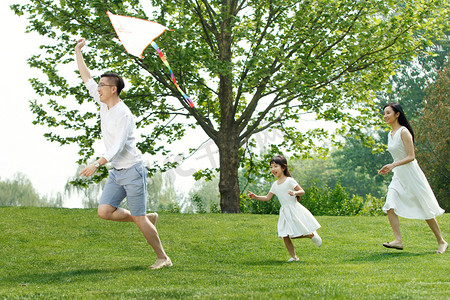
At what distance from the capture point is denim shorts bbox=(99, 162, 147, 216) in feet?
20.6

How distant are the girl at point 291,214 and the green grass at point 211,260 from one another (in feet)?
1.34

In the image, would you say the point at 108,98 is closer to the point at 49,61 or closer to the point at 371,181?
the point at 49,61

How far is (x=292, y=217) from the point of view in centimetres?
781

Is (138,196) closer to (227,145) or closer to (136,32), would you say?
(136,32)

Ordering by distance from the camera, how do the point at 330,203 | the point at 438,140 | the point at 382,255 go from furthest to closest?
the point at 438,140 → the point at 330,203 → the point at 382,255

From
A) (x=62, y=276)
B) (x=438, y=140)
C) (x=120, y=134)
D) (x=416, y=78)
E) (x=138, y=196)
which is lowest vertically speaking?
(x=62, y=276)

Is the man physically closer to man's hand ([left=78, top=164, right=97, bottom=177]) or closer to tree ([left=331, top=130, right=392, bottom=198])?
man's hand ([left=78, top=164, right=97, bottom=177])

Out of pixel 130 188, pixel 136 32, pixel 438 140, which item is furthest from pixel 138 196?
pixel 438 140

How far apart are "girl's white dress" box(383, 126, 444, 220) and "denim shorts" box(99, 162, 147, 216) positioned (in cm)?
418

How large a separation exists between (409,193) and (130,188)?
4654 millimetres

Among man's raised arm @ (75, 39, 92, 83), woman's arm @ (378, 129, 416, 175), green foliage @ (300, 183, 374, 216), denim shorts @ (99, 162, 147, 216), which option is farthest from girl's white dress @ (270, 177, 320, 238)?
green foliage @ (300, 183, 374, 216)

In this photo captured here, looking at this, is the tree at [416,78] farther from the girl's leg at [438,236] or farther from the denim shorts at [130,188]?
the denim shorts at [130,188]

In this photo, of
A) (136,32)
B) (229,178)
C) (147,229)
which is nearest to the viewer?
(147,229)

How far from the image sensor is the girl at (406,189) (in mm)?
8141
